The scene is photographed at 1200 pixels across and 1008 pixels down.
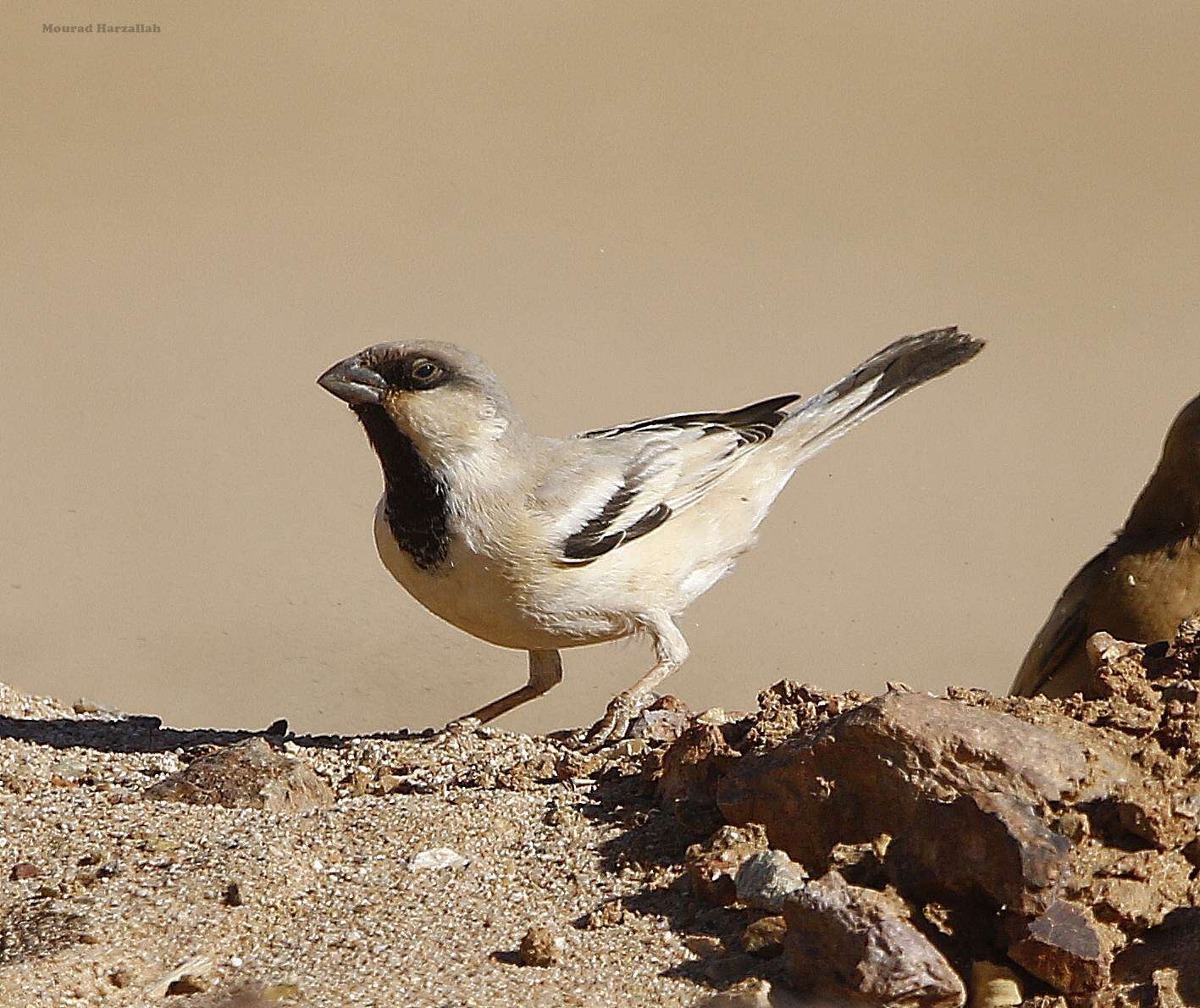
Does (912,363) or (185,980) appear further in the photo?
(912,363)

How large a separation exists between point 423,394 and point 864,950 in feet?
11.2

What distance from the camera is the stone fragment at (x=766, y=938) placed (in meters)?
3.81

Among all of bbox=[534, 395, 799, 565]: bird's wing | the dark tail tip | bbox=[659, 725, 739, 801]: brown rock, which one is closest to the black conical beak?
bbox=[534, 395, 799, 565]: bird's wing

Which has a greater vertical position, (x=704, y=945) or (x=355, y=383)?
(x=355, y=383)

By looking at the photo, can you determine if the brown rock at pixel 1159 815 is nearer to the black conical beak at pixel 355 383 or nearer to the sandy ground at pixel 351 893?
the sandy ground at pixel 351 893

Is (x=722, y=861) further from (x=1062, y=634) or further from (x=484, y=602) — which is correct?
(x=1062, y=634)

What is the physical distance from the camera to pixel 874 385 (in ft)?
26.3

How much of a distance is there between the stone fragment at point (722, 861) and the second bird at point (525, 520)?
5.71ft

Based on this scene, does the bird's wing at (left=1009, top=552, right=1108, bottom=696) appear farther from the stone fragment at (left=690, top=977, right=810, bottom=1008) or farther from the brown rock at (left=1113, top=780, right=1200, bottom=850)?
the stone fragment at (left=690, top=977, right=810, bottom=1008)

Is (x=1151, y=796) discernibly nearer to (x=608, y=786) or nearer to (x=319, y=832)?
(x=608, y=786)

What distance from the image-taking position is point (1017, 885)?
11.7 feet

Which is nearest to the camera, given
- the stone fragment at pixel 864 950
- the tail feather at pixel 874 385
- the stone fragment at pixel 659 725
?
the stone fragment at pixel 864 950

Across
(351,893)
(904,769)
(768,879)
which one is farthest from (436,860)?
(904,769)

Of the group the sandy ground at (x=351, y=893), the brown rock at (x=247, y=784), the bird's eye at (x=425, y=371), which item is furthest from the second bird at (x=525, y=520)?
the brown rock at (x=247, y=784)
